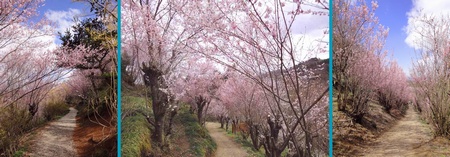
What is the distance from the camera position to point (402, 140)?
3.12 meters

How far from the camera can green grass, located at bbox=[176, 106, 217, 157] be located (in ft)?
7.06

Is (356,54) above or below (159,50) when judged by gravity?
above

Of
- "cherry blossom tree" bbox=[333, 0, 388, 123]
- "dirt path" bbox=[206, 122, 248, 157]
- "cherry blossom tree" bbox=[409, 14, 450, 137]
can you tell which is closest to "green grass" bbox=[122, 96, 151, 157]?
"dirt path" bbox=[206, 122, 248, 157]

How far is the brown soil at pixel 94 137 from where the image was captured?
109 inches

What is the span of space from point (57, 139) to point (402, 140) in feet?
10.2

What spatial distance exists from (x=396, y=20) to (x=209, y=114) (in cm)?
195

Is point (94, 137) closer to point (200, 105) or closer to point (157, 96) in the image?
point (157, 96)

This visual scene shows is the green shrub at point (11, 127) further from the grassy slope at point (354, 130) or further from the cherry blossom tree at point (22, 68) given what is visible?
the grassy slope at point (354, 130)

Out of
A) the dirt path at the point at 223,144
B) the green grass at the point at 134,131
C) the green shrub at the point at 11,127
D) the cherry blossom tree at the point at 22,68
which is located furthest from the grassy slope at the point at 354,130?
the green shrub at the point at 11,127

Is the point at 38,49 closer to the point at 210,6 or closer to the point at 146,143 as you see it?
the point at 146,143

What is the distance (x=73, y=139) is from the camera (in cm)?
284

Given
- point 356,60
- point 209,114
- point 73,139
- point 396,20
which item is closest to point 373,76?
point 356,60

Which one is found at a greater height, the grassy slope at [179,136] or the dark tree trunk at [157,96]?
the dark tree trunk at [157,96]

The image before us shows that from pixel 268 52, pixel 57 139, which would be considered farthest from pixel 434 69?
pixel 57 139
